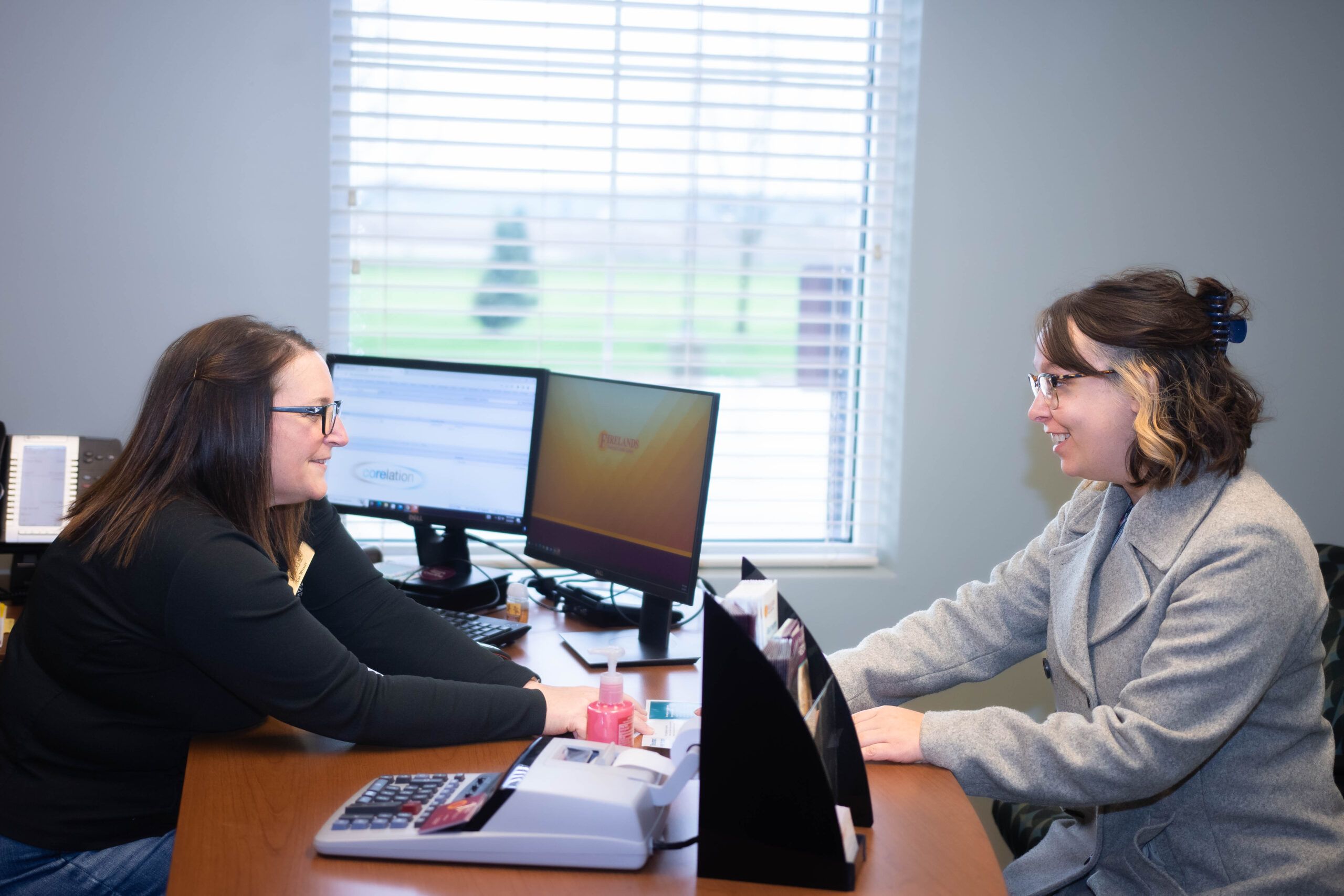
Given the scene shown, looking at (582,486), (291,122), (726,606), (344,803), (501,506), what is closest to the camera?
(726,606)

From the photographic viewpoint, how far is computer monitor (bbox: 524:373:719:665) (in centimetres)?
183

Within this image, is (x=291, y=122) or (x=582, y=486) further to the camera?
(x=291, y=122)

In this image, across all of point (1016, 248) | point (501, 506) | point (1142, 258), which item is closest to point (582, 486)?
point (501, 506)

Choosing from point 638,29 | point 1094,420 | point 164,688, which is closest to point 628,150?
point 638,29

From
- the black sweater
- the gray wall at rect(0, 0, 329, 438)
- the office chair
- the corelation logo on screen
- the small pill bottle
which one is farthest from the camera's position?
the gray wall at rect(0, 0, 329, 438)

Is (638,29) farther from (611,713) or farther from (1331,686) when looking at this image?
(1331,686)

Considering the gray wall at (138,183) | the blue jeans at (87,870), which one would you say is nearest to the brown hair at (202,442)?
the blue jeans at (87,870)

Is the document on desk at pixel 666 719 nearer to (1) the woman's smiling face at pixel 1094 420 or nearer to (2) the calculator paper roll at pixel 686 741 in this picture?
(2) the calculator paper roll at pixel 686 741

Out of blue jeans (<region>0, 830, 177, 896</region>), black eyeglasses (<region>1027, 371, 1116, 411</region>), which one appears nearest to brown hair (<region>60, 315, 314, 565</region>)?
blue jeans (<region>0, 830, 177, 896</region>)

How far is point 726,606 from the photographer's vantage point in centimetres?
108

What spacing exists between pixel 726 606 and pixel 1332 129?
279cm

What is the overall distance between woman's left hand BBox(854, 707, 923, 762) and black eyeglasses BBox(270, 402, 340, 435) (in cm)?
86

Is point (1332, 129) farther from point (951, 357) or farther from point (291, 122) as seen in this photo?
point (291, 122)

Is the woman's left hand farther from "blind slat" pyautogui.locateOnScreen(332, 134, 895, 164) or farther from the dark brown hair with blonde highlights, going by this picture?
"blind slat" pyautogui.locateOnScreen(332, 134, 895, 164)
